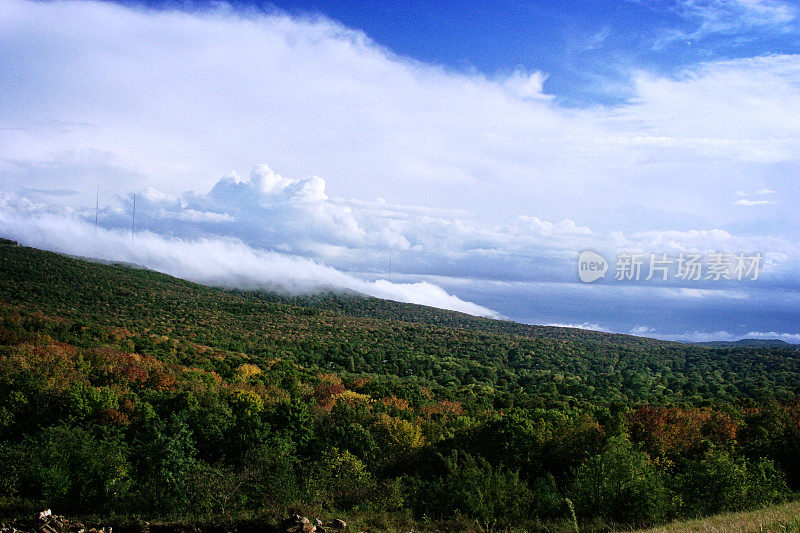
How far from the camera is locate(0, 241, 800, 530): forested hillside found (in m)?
25.7

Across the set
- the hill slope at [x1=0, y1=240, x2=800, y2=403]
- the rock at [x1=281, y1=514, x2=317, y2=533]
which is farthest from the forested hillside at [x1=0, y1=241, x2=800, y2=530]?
the rock at [x1=281, y1=514, x2=317, y2=533]

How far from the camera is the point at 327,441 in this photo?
35906 mm

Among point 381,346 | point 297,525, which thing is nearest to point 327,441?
point 297,525

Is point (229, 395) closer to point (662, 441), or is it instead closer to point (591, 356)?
point (662, 441)

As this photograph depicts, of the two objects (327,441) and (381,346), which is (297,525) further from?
(381,346)

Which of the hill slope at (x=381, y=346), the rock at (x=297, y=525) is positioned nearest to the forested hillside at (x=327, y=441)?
the hill slope at (x=381, y=346)

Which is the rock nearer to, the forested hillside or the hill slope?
the forested hillside

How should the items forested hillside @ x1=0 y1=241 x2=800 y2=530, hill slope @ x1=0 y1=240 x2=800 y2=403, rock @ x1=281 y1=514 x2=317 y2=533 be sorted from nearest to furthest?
rock @ x1=281 y1=514 x2=317 y2=533 → forested hillside @ x1=0 y1=241 x2=800 y2=530 → hill slope @ x1=0 y1=240 x2=800 y2=403

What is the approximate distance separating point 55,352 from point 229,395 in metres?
17.2

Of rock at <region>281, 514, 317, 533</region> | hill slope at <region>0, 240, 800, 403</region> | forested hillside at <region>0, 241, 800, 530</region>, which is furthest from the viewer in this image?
hill slope at <region>0, 240, 800, 403</region>

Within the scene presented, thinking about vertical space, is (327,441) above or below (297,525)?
below

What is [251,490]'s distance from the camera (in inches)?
1043

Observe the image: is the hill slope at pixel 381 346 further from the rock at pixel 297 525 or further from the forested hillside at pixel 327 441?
the rock at pixel 297 525

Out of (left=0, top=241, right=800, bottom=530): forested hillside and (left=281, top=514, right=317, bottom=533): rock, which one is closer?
(left=281, top=514, right=317, bottom=533): rock
